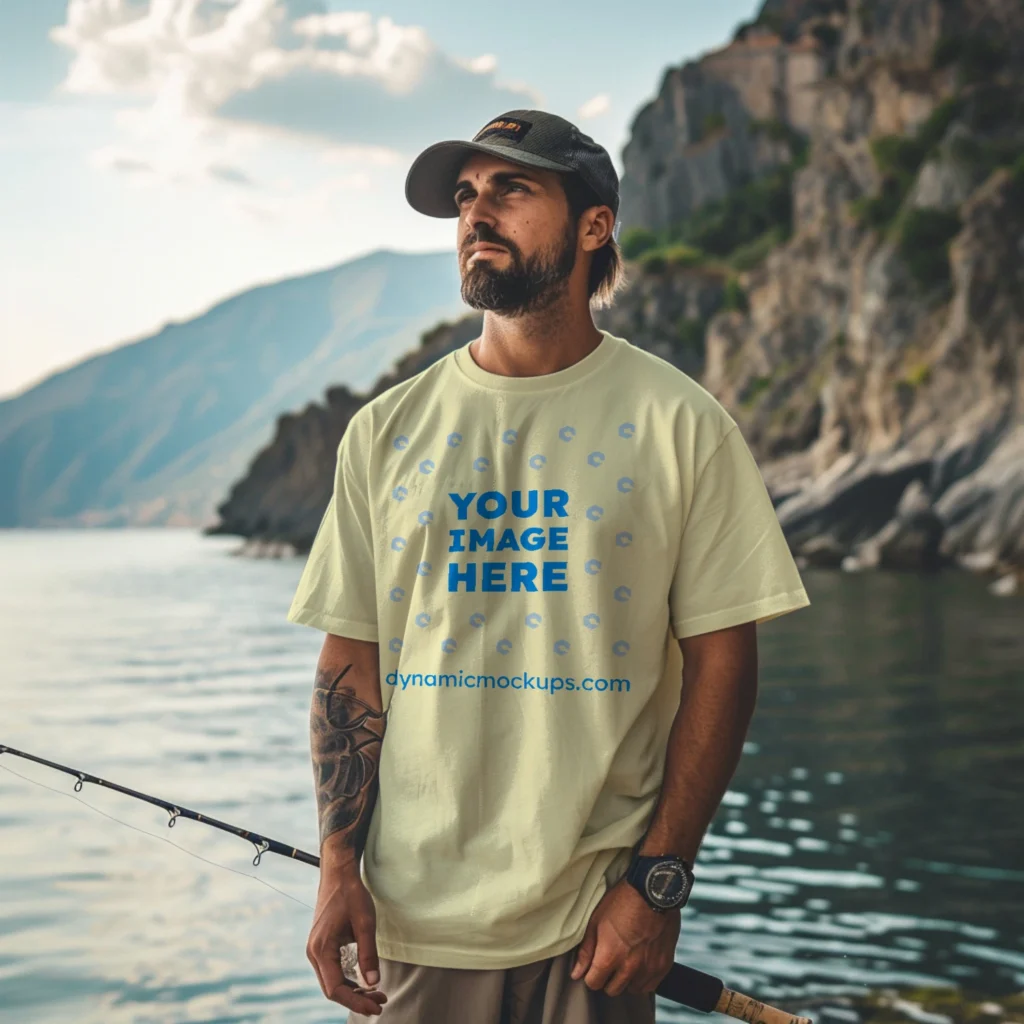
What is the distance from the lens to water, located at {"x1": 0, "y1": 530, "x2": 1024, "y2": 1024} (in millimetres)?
7762

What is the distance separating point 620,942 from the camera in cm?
258

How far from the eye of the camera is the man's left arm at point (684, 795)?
2.59m

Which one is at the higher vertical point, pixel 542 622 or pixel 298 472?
pixel 298 472

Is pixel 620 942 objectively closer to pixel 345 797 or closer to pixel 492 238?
pixel 345 797

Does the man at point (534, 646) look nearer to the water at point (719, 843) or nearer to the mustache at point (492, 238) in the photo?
the mustache at point (492, 238)

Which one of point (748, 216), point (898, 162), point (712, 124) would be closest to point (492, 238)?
point (898, 162)

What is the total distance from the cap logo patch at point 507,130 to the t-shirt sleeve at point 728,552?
75 centimetres

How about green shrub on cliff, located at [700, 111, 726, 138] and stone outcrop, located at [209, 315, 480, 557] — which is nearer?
stone outcrop, located at [209, 315, 480, 557]

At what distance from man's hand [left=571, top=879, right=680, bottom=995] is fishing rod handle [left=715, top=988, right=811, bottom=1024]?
14.2 inches

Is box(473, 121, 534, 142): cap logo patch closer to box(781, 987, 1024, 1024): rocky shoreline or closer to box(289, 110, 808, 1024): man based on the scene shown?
box(289, 110, 808, 1024): man

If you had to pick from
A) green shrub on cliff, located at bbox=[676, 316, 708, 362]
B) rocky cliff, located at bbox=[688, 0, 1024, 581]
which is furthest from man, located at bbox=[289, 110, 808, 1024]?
green shrub on cliff, located at bbox=[676, 316, 708, 362]

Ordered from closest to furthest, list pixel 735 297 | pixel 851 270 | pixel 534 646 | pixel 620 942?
pixel 620 942, pixel 534 646, pixel 851 270, pixel 735 297

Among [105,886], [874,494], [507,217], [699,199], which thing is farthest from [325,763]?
[699,199]

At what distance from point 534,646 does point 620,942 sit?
0.57 m
